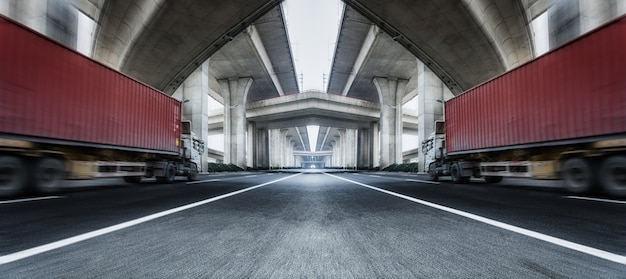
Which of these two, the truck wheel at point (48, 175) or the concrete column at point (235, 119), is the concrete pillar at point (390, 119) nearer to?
the concrete column at point (235, 119)

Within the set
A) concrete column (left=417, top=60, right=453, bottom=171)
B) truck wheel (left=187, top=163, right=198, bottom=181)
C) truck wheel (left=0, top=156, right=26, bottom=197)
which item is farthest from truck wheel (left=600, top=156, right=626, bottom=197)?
concrete column (left=417, top=60, right=453, bottom=171)

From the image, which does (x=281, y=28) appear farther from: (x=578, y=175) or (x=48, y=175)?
(x=578, y=175)

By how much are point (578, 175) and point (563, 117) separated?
1649mm

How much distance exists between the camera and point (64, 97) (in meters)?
8.25

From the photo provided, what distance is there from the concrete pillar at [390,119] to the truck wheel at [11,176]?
3972cm

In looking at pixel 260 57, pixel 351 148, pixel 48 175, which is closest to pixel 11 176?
pixel 48 175

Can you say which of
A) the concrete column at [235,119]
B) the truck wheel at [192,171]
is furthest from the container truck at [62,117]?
the concrete column at [235,119]

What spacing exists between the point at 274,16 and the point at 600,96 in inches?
1105

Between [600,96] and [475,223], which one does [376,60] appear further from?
[475,223]

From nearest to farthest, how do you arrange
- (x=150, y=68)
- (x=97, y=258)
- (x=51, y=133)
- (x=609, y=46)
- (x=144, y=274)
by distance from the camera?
(x=144, y=274) → (x=97, y=258) → (x=609, y=46) → (x=51, y=133) → (x=150, y=68)

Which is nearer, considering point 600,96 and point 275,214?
point 275,214

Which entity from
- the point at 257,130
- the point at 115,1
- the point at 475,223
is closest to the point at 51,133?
the point at 475,223

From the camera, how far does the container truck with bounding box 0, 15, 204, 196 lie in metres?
6.95

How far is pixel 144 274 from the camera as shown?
206cm
